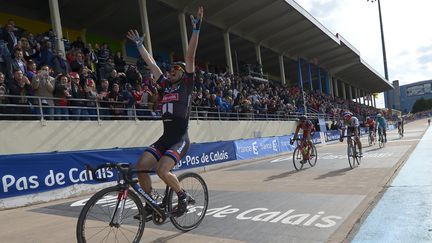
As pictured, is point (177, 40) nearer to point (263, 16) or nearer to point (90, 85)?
point (263, 16)

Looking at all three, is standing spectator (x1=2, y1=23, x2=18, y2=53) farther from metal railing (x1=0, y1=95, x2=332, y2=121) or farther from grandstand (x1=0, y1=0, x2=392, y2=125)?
metal railing (x1=0, y1=95, x2=332, y2=121)

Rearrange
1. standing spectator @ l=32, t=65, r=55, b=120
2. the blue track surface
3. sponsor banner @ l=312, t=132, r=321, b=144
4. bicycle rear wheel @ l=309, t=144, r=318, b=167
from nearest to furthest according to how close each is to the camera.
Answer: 1. the blue track surface
2. standing spectator @ l=32, t=65, r=55, b=120
3. bicycle rear wheel @ l=309, t=144, r=318, b=167
4. sponsor banner @ l=312, t=132, r=321, b=144

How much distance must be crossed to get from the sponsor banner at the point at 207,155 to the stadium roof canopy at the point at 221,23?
33.0ft

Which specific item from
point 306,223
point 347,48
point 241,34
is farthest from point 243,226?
point 347,48

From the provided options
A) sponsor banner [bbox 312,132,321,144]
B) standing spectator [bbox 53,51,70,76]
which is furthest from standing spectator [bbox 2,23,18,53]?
sponsor banner [bbox 312,132,321,144]

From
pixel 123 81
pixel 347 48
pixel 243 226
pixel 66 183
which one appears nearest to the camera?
pixel 243 226

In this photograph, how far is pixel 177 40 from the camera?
31.7 meters

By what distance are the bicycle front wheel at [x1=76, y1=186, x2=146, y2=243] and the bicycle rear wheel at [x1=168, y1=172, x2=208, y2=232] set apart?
596 millimetres

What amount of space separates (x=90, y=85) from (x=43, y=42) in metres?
2.13

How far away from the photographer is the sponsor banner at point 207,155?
47.7 feet

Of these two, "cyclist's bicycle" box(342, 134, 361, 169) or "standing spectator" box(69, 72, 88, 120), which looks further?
"cyclist's bicycle" box(342, 134, 361, 169)

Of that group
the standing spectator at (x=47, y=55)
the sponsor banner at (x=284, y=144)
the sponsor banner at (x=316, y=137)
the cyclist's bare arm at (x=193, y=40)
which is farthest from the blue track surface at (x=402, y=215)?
the sponsor banner at (x=316, y=137)

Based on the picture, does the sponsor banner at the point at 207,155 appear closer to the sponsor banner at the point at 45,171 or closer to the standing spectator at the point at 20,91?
the sponsor banner at the point at 45,171

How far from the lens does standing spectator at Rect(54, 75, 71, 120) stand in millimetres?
11391
